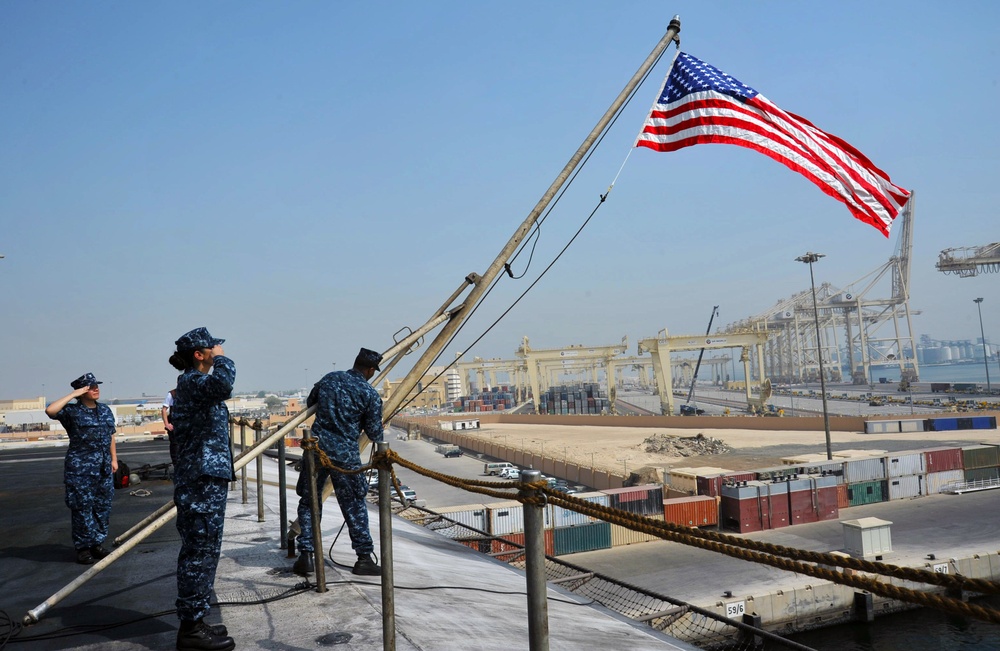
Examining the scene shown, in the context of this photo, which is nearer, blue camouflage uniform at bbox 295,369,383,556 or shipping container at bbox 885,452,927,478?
blue camouflage uniform at bbox 295,369,383,556

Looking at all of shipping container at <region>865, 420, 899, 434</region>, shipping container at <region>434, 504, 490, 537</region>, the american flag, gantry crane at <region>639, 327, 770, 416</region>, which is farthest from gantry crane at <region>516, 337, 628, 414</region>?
the american flag

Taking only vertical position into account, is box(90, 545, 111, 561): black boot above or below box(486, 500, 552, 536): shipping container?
above

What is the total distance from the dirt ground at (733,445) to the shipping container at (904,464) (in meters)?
Result: 7.08

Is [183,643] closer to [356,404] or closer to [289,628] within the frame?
[289,628]

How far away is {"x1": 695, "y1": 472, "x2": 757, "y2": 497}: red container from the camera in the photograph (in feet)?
96.4

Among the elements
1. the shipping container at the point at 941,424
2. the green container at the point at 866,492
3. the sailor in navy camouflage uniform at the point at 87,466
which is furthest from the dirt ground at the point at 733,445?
the sailor in navy camouflage uniform at the point at 87,466

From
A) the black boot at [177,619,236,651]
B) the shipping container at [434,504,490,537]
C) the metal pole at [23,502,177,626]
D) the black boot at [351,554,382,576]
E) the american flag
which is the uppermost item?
the american flag

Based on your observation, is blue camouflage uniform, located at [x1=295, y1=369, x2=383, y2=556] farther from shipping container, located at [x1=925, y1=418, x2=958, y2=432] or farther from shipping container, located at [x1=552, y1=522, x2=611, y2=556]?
shipping container, located at [x1=925, y1=418, x2=958, y2=432]

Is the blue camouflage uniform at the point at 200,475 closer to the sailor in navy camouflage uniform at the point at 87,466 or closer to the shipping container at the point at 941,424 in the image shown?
the sailor in navy camouflage uniform at the point at 87,466

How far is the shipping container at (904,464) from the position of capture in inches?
1254

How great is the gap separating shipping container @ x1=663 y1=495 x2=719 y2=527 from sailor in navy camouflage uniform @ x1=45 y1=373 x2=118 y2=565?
25.2 m

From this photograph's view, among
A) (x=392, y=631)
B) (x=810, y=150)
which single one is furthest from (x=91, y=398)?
(x=810, y=150)

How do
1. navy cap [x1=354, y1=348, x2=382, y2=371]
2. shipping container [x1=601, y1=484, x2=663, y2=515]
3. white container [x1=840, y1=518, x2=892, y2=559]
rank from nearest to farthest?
navy cap [x1=354, y1=348, x2=382, y2=371]
white container [x1=840, y1=518, x2=892, y2=559]
shipping container [x1=601, y1=484, x2=663, y2=515]

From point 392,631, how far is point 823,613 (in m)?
21.7
